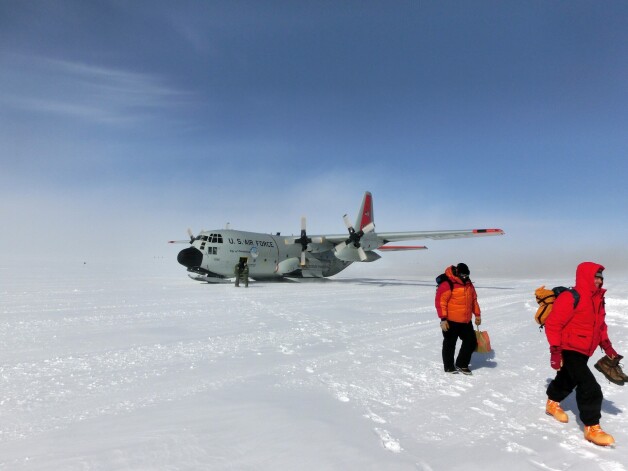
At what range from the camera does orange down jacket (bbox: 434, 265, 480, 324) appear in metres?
5.86

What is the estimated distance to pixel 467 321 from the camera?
5.91m

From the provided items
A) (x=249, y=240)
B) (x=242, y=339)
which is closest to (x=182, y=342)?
(x=242, y=339)

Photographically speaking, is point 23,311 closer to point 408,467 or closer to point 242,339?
point 242,339

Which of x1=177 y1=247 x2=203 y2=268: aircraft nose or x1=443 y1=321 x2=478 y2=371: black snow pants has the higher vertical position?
x1=177 y1=247 x2=203 y2=268: aircraft nose

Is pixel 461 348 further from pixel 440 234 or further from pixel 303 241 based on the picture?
pixel 303 241

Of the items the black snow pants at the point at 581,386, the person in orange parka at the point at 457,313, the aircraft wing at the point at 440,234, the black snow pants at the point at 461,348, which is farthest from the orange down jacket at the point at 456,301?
the aircraft wing at the point at 440,234

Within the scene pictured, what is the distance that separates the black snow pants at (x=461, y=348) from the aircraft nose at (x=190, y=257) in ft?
56.0

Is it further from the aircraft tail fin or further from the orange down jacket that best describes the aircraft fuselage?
the orange down jacket

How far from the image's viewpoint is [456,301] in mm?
5902

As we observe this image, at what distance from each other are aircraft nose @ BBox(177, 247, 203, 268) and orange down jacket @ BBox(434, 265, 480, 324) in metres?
17.0

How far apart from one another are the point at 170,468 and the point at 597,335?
4.31 metres

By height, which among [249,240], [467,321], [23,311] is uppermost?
[249,240]

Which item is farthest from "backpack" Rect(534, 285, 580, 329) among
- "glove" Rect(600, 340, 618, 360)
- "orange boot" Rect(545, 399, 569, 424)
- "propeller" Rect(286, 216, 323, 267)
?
"propeller" Rect(286, 216, 323, 267)

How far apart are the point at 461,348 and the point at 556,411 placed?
5.71ft
